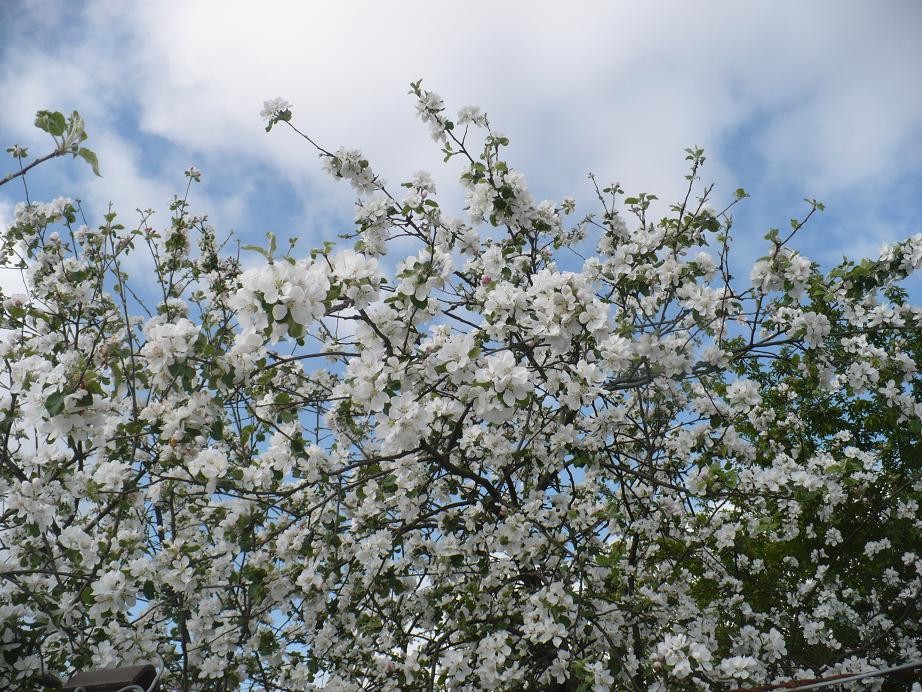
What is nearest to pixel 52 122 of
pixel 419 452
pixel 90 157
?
pixel 90 157

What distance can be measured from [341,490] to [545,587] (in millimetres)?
1111

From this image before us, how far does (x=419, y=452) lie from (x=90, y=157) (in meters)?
2.01

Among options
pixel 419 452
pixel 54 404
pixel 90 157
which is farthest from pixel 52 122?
pixel 419 452

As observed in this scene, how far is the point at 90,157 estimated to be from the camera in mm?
2248

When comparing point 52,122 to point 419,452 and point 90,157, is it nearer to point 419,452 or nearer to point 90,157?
point 90,157

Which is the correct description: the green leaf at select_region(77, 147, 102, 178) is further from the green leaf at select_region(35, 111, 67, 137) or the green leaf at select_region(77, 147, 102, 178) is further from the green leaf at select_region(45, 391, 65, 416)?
the green leaf at select_region(45, 391, 65, 416)

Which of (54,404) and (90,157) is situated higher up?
(90,157)

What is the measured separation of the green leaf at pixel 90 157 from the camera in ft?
7.36

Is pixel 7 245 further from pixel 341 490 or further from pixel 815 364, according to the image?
pixel 815 364

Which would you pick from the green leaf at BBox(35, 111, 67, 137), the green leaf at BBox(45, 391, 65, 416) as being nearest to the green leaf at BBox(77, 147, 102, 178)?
the green leaf at BBox(35, 111, 67, 137)

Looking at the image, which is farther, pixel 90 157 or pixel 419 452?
pixel 419 452

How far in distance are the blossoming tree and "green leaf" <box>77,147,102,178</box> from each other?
10cm

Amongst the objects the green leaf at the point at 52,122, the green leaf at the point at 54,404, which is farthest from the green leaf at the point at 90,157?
the green leaf at the point at 54,404

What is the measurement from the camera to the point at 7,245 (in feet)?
16.9
